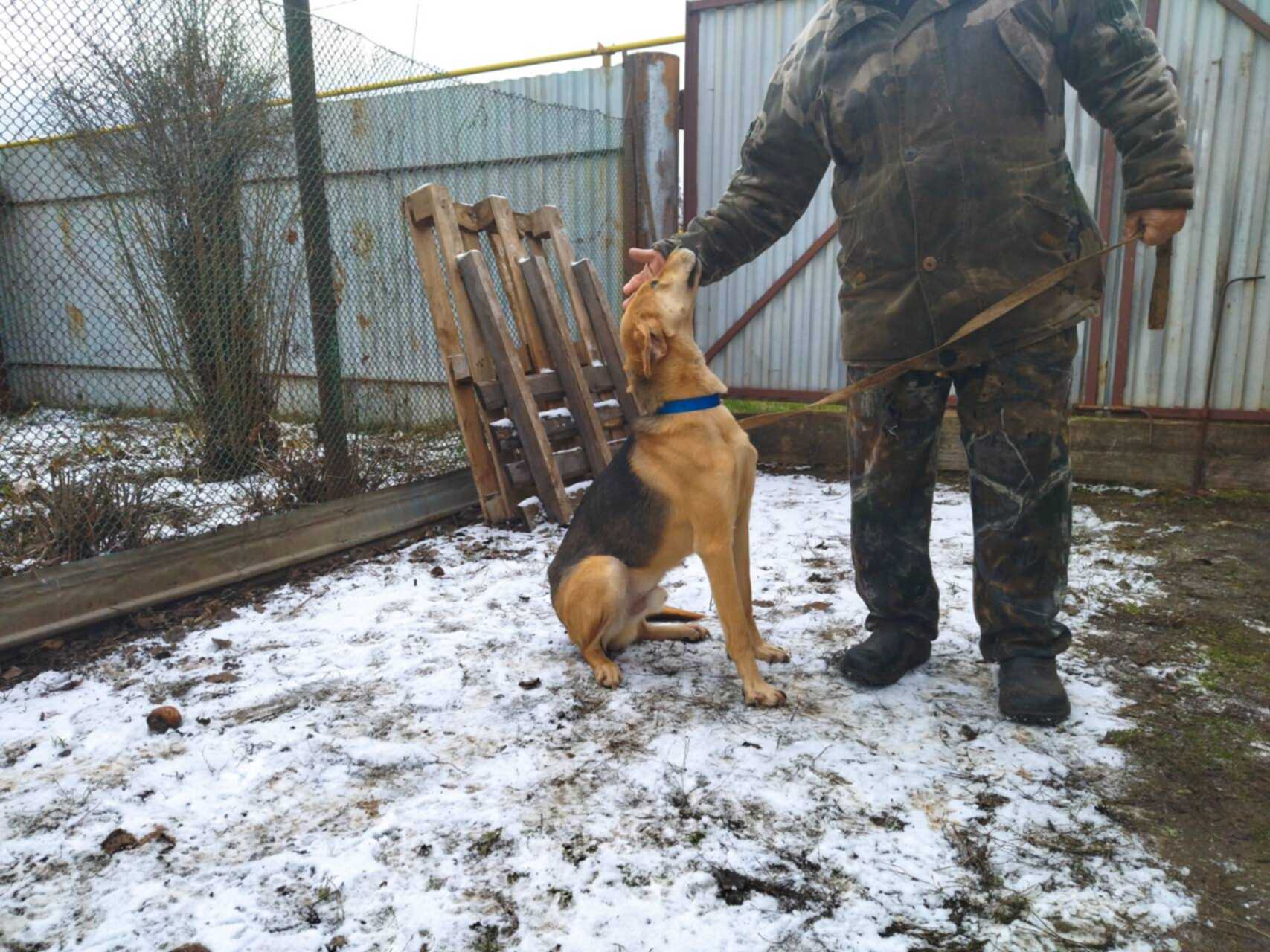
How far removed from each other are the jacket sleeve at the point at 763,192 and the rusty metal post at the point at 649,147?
3.49m

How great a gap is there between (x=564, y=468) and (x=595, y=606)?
7.19 feet

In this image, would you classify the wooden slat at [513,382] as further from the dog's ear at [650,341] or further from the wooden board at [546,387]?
the dog's ear at [650,341]

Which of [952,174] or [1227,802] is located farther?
[952,174]

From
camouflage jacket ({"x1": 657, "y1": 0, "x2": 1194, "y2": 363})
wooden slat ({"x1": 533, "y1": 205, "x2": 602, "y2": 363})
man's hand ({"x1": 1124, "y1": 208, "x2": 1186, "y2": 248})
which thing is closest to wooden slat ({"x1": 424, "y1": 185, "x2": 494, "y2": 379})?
wooden slat ({"x1": 533, "y1": 205, "x2": 602, "y2": 363})

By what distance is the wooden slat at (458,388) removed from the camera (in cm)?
475

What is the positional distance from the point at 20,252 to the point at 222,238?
6.54ft

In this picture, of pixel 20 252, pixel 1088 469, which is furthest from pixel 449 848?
pixel 20 252

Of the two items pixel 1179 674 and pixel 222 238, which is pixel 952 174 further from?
pixel 222 238

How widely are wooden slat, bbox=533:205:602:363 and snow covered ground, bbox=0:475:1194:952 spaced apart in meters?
2.66

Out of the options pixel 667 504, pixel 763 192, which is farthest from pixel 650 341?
pixel 763 192

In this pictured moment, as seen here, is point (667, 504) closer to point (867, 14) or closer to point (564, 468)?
point (867, 14)

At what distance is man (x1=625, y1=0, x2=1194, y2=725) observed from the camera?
2.28m

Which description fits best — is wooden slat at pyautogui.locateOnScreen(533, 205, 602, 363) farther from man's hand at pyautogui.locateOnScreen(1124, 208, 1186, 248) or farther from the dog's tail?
man's hand at pyautogui.locateOnScreen(1124, 208, 1186, 248)

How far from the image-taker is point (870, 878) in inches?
69.5
